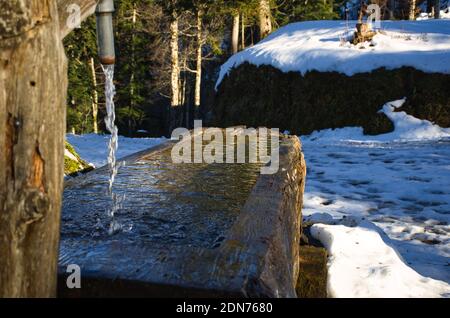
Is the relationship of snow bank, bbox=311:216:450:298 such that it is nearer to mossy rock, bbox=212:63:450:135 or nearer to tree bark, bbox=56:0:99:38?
tree bark, bbox=56:0:99:38

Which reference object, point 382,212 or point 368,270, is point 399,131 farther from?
point 368,270

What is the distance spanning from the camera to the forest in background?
1538 centimetres

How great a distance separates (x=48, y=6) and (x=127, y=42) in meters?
19.7

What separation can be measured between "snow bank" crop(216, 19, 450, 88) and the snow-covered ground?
2.78m

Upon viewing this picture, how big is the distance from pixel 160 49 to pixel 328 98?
11.9 m

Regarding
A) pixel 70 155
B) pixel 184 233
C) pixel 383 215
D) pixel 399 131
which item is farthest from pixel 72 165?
pixel 399 131

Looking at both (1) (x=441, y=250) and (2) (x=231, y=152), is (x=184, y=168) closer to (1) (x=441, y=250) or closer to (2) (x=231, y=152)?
(2) (x=231, y=152)

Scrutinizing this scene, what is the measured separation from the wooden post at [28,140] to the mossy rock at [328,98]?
9.01 meters

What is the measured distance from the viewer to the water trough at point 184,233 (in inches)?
50.8

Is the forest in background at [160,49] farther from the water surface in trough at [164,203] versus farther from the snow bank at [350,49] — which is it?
the water surface in trough at [164,203]

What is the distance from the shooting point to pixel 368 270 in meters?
2.61

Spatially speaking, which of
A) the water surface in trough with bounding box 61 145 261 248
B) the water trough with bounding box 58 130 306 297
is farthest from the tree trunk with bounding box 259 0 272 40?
the water trough with bounding box 58 130 306 297

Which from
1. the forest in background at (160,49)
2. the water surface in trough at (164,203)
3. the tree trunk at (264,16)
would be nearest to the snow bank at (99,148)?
the water surface in trough at (164,203)

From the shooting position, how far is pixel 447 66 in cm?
922
